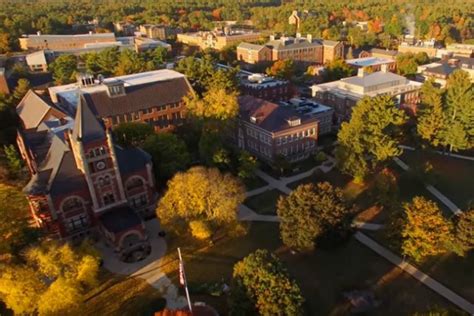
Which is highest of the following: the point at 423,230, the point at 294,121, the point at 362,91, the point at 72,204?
the point at 294,121

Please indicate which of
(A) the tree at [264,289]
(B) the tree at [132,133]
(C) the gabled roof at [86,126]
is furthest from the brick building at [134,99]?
(A) the tree at [264,289]

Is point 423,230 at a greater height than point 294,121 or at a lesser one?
lesser

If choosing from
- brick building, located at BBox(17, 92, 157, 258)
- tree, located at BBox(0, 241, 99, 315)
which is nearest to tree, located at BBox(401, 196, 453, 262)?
brick building, located at BBox(17, 92, 157, 258)

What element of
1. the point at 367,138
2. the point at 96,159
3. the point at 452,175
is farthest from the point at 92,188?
the point at 452,175

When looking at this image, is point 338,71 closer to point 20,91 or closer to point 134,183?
point 134,183

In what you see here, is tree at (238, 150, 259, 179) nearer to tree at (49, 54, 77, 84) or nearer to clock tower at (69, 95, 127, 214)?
clock tower at (69, 95, 127, 214)

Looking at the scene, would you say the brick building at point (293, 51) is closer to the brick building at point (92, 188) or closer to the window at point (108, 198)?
the brick building at point (92, 188)

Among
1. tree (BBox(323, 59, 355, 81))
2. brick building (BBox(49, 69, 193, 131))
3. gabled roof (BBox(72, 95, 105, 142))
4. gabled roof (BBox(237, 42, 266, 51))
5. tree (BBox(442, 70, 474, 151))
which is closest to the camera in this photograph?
gabled roof (BBox(72, 95, 105, 142))
